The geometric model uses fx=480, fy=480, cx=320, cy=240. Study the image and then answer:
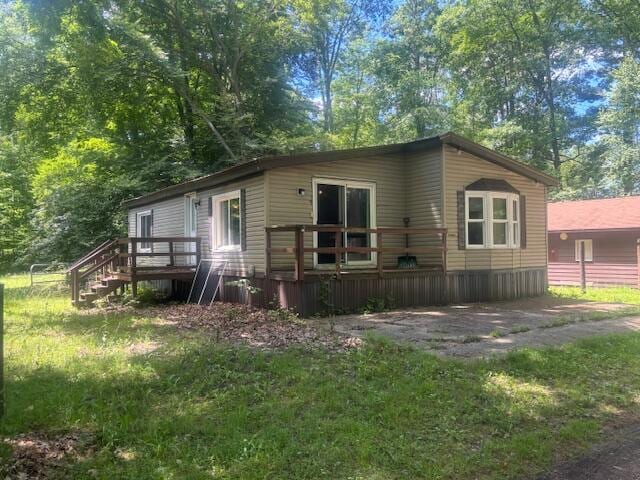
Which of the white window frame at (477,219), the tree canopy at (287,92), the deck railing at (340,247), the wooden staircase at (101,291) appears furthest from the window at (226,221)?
the tree canopy at (287,92)

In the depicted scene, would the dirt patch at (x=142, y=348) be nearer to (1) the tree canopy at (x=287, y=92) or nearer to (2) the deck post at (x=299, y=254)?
(2) the deck post at (x=299, y=254)

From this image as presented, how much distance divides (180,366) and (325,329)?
2705mm

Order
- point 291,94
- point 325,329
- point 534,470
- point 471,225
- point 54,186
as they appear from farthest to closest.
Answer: point 291,94 → point 54,186 → point 471,225 → point 325,329 → point 534,470

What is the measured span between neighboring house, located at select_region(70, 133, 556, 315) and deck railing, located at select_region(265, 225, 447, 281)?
0.10ft

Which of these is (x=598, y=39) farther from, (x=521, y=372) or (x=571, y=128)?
(x=521, y=372)

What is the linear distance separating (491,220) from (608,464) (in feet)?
28.9

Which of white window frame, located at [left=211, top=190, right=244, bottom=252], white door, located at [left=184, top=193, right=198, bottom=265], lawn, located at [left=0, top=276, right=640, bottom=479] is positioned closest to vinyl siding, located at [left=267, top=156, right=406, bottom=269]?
white window frame, located at [left=211, top=190, right=244, bottom=252]

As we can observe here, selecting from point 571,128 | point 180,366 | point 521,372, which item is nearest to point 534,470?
Answer: point 521,372

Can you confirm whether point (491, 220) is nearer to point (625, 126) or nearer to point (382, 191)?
point (382, 191)

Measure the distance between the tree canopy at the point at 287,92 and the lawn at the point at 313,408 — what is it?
42.8 ft

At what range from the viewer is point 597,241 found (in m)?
18.8

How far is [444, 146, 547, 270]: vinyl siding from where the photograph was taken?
11.2m

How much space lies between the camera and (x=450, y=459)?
3479mm

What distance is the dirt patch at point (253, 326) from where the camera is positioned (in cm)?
662
